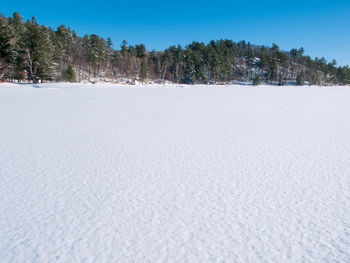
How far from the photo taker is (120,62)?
2341 inches

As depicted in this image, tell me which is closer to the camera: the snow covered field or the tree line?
the snow covered field

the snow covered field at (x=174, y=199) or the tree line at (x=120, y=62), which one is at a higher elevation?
the tree line at (x=120, y=62)

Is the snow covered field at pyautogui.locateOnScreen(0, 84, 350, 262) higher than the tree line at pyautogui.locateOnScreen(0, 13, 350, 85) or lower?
lower

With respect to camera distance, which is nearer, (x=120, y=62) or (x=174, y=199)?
(x=174, y=199)

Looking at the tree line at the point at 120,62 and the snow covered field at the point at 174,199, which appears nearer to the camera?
the snow covered field at the point at 174,199

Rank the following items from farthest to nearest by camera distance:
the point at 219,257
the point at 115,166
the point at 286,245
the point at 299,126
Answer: the point at 299,126, the point at 115,166, the point at 286,245, the point at 219,257

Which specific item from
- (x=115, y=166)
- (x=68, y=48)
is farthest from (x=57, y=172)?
(x=68, y=48)

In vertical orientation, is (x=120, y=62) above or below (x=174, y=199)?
above

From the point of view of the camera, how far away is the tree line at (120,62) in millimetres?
31672

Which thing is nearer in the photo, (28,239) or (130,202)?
(28,239)

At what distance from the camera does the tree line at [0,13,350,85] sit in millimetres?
31672

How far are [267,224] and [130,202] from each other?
5.82ft

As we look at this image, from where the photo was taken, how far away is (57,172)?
388cm

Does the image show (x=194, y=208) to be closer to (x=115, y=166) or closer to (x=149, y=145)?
(x=115, y=166)
